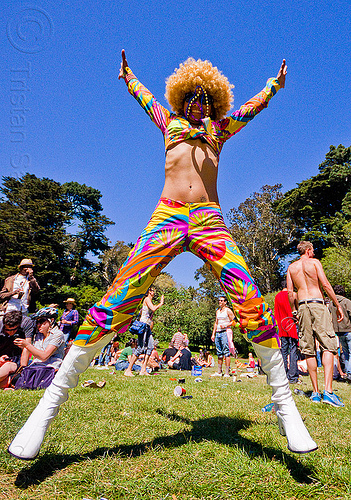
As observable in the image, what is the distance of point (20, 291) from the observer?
5957 mm

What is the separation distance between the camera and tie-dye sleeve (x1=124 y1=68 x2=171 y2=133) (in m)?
2.82

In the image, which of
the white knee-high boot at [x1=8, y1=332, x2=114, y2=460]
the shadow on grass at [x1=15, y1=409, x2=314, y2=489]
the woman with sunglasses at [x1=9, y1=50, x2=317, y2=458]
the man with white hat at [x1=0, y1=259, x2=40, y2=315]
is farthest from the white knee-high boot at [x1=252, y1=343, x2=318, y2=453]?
the man with white hat at [x1=0, y1=259, x2=40, y2=315]

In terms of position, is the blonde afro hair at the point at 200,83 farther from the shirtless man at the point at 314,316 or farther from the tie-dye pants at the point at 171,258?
the shirtless man at the point at 314,316

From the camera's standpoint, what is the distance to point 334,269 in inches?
724

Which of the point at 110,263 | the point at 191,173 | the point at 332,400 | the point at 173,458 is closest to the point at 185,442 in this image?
the point at 173,458

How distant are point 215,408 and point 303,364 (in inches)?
281

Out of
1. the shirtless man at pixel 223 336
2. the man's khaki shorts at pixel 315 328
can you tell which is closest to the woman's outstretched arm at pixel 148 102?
the man's khaki shorts at pixel 315 328

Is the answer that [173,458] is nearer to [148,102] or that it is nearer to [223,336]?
[148,102]

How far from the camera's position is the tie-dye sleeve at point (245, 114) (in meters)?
2.83

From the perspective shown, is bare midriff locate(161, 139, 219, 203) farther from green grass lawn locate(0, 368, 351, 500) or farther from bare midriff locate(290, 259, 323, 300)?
bare midriff locate(290, 259, 323, 300)

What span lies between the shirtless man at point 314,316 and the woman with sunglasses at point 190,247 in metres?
2.57

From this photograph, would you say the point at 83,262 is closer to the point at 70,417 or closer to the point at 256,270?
the point at 256,270

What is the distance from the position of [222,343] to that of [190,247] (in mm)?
5974

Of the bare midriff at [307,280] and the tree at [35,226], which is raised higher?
the tree at [35,226]
